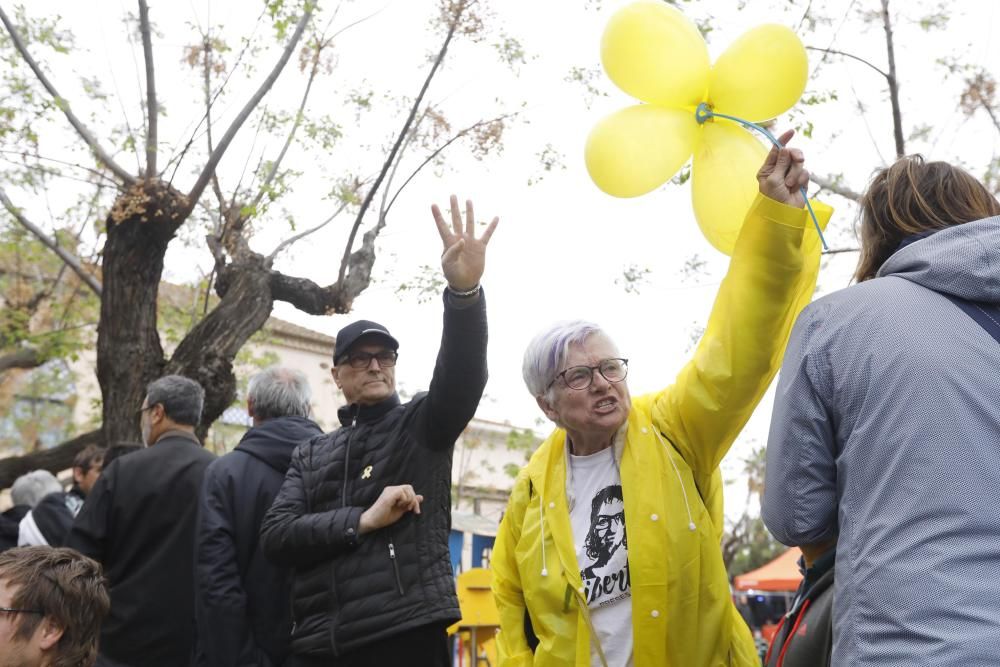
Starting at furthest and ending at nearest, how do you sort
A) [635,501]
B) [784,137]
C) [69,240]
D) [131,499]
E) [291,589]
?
[69,240]
[131,499]
[291,589]
[635,501]
[784,137]

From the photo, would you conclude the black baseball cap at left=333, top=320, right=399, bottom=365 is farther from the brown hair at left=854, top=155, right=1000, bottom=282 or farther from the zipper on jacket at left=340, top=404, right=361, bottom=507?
the brown hair at left=854, top=155, right=1000, bottom=282

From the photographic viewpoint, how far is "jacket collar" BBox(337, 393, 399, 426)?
3.87 meters

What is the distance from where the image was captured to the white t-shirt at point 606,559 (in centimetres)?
294

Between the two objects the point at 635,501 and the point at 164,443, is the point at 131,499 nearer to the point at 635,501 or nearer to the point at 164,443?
the point at 164,443

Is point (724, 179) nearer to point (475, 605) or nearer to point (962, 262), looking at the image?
point (962, 262)

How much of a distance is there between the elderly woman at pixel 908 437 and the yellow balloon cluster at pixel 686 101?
790 mm

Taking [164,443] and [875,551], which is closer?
[875,551]

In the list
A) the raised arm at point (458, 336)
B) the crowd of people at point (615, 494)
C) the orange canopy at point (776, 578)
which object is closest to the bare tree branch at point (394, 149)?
the crowd of people at point (615, 494)

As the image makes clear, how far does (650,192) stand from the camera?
303 cm

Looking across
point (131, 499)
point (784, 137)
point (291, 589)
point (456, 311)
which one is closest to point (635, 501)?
point (456, 311)

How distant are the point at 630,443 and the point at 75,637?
5.45 ft

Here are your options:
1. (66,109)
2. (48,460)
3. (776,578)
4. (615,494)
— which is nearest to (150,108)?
(66,109)

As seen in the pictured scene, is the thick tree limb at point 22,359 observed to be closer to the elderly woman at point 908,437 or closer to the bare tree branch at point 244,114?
the bare tree branch at point 244,114

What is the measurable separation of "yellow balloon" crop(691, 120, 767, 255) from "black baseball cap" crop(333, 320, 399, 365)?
1.43 metres
